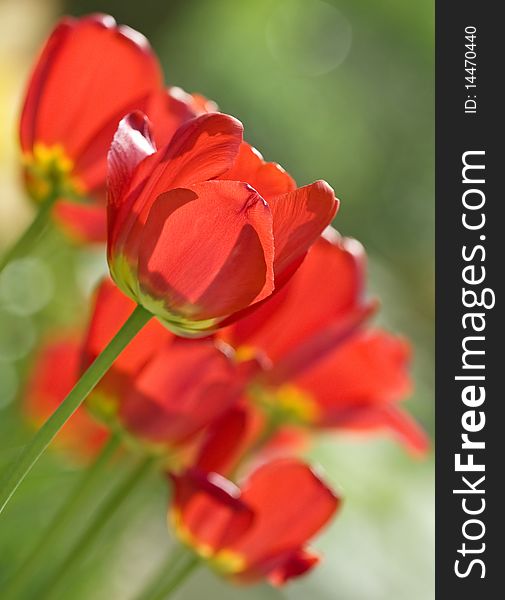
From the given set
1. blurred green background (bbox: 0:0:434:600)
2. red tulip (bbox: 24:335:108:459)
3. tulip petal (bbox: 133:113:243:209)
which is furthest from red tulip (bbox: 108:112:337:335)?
blurred green background (bbox: 0:0:434:600)

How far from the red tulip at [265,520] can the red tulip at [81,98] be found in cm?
7

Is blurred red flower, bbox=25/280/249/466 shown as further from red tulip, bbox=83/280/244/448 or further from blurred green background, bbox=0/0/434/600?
blurred green background, bbox=0/0/434/600

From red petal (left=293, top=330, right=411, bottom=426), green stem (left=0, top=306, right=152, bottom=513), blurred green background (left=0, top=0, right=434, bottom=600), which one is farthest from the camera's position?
blurred green background (left=0, top=0, right=434, bottom=600)

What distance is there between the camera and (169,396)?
0.23 m

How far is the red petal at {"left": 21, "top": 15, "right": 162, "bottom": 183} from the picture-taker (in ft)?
0.79

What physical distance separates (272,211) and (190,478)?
6 cm

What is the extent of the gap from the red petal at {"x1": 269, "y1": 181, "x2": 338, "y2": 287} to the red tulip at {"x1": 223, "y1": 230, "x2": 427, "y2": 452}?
4cm

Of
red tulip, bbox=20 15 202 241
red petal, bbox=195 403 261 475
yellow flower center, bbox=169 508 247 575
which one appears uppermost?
red tulip, bbox=20 15 202 241

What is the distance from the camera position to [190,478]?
21 cm

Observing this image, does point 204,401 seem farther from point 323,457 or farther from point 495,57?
point 323,457

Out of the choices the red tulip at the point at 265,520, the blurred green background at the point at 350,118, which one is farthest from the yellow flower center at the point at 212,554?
the blurred green background at the point at 350,118

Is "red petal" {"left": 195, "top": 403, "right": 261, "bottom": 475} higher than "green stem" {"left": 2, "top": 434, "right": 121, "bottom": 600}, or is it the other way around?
"red petal" {"left": 195, "top": 403, "right": 261, "bottom": 475}

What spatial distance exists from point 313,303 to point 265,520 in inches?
1.9

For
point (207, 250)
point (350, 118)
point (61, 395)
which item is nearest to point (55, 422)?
point (207, 250)
